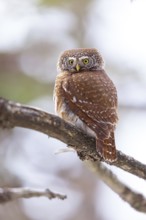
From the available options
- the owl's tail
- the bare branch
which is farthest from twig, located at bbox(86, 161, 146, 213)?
the bare branch

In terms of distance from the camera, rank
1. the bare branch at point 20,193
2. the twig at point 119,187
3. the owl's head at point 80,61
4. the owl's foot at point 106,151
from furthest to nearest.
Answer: the owl's head at point 80,61 < the twig at point 119,187 < the owl's foot at point 106,151 < the bare branch at point 20,193

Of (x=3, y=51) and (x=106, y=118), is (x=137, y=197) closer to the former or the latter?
(x=106, y=118)

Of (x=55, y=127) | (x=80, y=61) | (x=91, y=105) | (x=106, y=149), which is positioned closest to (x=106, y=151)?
(x=106, y=149)

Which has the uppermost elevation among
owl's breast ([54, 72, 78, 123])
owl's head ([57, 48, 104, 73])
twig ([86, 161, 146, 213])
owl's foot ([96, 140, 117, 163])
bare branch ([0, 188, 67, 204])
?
owl's head ([57, 48, 104, 73])

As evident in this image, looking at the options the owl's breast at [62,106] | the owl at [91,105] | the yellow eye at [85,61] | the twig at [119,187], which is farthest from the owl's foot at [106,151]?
the yellow eye at [85,61]

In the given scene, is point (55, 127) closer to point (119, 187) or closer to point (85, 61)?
point (119, 187)

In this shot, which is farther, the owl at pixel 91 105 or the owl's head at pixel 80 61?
the owl's head at pixel 80 61

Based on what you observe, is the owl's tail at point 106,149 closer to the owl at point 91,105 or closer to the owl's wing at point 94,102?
the owl at point 91,105

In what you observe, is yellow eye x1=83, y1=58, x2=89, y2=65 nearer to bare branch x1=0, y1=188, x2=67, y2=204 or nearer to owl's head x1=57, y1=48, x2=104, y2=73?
owl's head x1=57, y1=48, x2=104, y2=73
